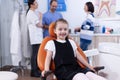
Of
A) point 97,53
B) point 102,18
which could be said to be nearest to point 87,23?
point 102,18

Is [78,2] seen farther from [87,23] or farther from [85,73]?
[85,73]

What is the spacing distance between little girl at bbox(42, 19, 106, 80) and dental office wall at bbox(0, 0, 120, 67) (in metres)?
1.90

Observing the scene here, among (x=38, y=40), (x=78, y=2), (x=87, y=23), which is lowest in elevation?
(x=38, y=40)

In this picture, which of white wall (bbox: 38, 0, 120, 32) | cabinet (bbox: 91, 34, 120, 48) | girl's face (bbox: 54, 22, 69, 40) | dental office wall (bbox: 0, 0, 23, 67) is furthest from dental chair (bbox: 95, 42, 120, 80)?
dental office wall (bbox: 0, 0, 23, 67)

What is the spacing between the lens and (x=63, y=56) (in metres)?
2.51

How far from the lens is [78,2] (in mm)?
4516

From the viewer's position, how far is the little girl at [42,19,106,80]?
2.38 m

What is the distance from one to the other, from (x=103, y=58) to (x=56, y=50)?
0.54 meters

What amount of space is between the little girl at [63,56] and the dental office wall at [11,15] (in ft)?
6.23

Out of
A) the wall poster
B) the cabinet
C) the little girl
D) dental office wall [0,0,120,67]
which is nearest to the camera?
the little girl

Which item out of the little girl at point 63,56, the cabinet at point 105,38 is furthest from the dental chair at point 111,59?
the cabinet at point 105,38

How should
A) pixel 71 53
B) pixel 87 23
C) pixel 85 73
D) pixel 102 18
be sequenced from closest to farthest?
1. pixel 85 73
2. pixel 71 53
3. pixel 87 23
4. pixel 102 18

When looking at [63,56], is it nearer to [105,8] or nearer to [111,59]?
[111,59]

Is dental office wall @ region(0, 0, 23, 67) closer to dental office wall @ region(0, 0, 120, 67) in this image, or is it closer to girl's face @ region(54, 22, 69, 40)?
dental office wall @ region(0, 0, 120, 67)
